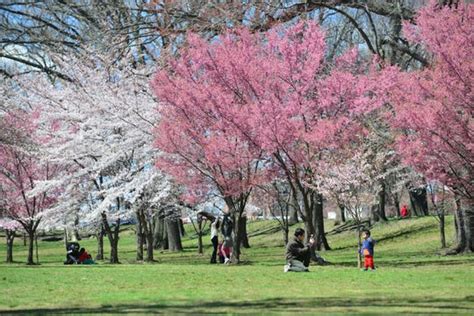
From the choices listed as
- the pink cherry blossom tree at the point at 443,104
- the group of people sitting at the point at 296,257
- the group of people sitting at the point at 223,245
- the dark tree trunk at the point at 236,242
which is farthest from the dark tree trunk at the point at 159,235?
the group of people sitting at the point at 296,257

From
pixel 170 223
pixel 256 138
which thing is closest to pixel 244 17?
pixel 256 138

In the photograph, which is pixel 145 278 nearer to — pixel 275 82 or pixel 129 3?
pixel 275 82

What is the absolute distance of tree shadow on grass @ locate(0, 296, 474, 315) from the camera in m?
9.18

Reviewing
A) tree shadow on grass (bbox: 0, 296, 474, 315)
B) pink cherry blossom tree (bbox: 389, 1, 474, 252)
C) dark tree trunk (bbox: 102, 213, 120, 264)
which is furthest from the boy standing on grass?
dark tree trunk (bbox: 102, 213, 120, 264)

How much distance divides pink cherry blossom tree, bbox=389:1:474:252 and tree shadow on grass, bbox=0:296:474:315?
7841 mm

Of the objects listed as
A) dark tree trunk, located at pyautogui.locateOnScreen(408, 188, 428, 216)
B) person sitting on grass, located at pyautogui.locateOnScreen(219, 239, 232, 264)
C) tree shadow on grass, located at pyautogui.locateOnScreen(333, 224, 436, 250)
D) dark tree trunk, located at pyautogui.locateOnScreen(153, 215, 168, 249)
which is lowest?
person sitting on grass, located at pyautogui.locateOnScreen(219, 239, 232, 264)

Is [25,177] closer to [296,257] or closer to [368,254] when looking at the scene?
[296,257]

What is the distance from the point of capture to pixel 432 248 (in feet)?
98.0

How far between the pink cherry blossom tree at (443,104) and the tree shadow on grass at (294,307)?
7.84 metres

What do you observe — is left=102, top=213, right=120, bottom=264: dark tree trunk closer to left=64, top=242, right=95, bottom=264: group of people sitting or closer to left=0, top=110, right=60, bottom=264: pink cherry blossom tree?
left=64, top=242, right=95, bottom=264: group of people sitting

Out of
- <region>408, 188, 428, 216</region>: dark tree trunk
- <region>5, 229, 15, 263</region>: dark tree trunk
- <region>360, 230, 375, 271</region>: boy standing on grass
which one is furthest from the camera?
<region>408, 188, 428, 216</region>: dark tree trunk

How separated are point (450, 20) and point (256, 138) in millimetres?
5610

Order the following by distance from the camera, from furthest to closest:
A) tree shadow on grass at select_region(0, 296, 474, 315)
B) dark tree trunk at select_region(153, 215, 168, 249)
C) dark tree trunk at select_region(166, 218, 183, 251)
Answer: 1. dark tree trunk at select_region(153, 215, 168, 249)
2. dark tree trunk at select_region(166, 218, 183, 251)
3. tree shadow on grass at select_region(0, 296, 474, 315)

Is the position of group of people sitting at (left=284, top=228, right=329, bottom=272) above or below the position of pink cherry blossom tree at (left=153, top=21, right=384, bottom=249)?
below
